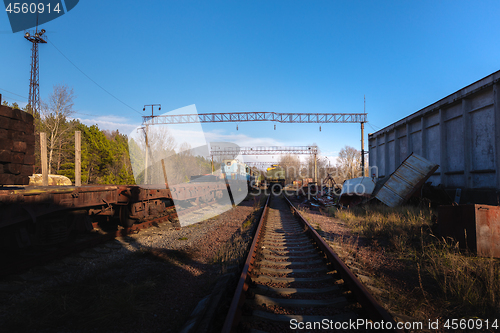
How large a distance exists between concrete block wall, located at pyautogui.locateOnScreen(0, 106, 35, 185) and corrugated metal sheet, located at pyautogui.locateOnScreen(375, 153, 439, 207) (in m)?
11.1

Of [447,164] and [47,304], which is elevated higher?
[447,164]

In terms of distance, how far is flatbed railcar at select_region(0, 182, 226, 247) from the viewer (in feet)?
14.2

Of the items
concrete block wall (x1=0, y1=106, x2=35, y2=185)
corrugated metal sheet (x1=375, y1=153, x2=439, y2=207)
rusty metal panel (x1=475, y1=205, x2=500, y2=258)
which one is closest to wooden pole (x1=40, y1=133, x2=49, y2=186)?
concrete block wall (x1=0, y1=106, x2=35, y2=185)

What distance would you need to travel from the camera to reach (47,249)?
5.26m

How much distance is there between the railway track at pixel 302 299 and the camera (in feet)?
8.66

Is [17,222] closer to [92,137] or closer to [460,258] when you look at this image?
[460,258]

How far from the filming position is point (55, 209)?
16.4ft

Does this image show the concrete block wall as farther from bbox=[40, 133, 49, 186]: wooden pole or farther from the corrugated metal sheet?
the corrugated metal sheet

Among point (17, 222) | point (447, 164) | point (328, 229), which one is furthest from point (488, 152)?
point (17, 222)

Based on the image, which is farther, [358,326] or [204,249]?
[204,249]

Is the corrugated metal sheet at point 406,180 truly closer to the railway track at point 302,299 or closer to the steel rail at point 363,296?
the railway track at point 302,299

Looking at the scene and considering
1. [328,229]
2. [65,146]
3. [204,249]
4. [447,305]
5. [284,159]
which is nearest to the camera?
[447,305]

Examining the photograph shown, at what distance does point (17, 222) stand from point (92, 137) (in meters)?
32.1

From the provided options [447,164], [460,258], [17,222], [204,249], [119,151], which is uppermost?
[119,151]
